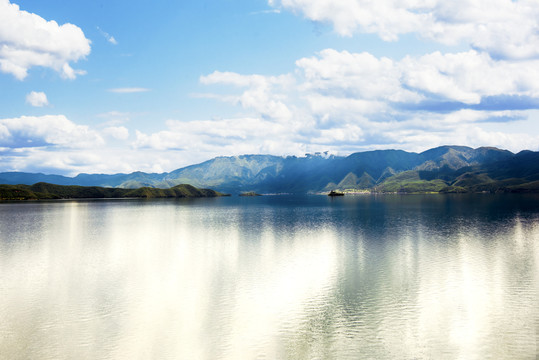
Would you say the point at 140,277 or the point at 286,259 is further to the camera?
the point at 286,259

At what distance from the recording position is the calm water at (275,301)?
98.2 feet

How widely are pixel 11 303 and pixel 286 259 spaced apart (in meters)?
40.2

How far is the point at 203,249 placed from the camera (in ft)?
257

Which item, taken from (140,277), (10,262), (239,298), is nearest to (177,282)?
(140,277)

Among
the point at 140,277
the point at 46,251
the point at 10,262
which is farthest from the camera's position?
the point at 46,251

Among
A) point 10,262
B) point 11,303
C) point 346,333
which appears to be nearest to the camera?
Answer: point 346,333

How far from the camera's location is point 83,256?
233 ft

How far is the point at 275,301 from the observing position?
41.9 meters

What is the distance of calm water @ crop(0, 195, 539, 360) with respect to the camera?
29.9 m

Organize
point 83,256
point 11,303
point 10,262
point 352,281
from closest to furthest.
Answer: point 11,303
point 352,281
point 10,262
point 83,256

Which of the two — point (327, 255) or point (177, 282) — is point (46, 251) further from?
point (327, 255)

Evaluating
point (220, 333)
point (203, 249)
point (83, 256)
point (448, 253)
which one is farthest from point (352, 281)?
point (83, 256)

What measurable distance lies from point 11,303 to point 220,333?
27.4 meters

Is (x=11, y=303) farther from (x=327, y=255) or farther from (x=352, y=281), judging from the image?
(x=327, y=255)
